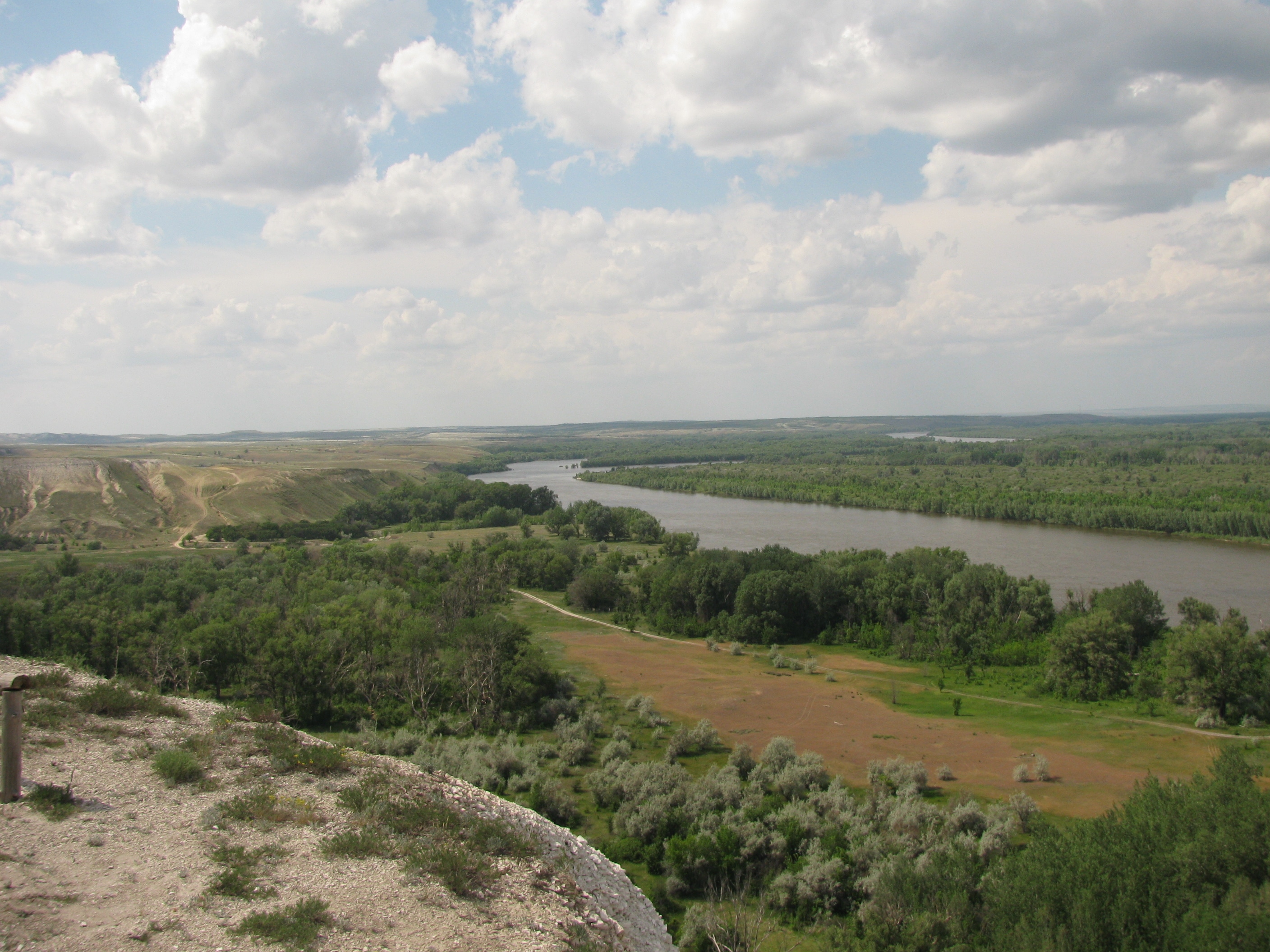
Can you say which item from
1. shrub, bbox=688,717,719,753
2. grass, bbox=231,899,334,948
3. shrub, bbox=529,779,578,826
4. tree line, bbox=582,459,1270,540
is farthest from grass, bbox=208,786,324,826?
tree line, bbox=582,459,1270,540

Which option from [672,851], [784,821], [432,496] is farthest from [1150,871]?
[432,496]

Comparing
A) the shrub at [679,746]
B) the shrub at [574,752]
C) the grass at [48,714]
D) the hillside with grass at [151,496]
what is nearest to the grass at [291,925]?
the grass at [48,714]

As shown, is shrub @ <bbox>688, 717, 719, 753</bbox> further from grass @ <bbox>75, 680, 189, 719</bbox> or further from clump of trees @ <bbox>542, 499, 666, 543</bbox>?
clump of trees @ <bbox>542, 499, 666, 543</bbox>

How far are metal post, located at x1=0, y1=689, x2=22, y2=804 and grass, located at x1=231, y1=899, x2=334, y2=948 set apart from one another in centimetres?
324

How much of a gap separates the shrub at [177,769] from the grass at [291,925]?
323cm

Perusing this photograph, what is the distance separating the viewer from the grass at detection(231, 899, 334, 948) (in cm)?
669

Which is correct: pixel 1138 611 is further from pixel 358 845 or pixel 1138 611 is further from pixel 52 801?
pixel 52 801

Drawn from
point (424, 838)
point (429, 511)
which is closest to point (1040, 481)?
point (429, 511)

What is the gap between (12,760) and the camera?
315 inches

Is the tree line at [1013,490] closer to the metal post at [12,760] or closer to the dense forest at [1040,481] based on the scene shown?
the dense forest at [1040,481]

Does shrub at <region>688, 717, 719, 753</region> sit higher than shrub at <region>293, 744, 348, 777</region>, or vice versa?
shrub at <region>293, 744, 348, 777</region>

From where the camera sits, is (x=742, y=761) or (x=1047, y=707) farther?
(x=1047, y=707)

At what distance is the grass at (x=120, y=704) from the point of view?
11172mm

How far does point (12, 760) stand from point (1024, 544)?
64.6 meters
